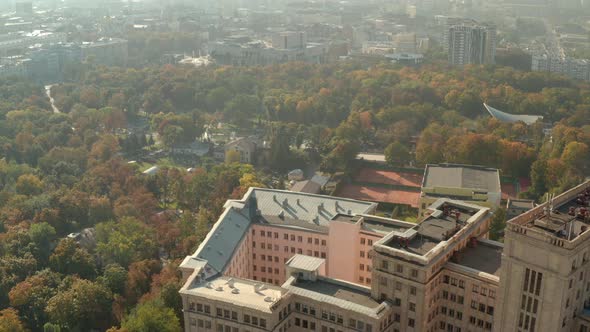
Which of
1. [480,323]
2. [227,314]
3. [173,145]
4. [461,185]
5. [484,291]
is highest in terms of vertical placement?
[484,291]

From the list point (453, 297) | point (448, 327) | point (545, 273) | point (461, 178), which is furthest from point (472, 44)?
point (545, 273)

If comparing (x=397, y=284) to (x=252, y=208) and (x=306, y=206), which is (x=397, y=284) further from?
(x=252, y=208)

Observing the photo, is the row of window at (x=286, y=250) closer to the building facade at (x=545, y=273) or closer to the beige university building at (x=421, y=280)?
the beige university building at (x=421, y=280)

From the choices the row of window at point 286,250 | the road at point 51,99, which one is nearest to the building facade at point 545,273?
the row of window at point 286,250

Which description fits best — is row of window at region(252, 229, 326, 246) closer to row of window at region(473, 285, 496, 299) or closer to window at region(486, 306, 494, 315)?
row of window at region(473, 285, 496, 299)

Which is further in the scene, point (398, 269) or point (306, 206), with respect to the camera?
point (306, 206)
